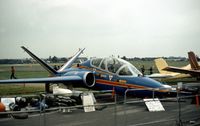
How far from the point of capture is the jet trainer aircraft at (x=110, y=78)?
12180 millimetres

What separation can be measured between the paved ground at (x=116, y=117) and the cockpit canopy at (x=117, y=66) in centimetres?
371

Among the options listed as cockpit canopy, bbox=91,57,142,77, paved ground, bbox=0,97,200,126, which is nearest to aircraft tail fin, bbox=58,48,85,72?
cockpit canopy, bbox=91,57,142,77

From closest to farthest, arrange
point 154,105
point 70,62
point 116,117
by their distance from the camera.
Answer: point 116,117
point 154,105
point 70,62

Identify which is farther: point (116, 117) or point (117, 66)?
point (117, 66)

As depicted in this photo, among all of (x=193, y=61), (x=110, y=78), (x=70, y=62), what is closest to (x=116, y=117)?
(x=110, y=78)

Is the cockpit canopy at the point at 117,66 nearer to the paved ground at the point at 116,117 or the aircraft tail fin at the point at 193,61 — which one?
the paved ground at the point at 116,117

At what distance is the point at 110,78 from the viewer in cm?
1359

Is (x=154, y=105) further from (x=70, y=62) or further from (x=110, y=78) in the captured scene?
(x=70, y=62)

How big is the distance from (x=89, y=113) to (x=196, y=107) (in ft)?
13.8

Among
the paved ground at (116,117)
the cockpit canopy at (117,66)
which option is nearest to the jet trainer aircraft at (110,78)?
the cockpit canopy at (117,66)

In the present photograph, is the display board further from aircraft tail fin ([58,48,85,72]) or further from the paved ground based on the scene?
aircraft tail fin ([58,48,85,72])

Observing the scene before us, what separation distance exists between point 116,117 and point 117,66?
6.25 metres

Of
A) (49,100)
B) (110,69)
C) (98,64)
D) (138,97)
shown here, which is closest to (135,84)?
(138,97)

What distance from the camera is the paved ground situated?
711cm
